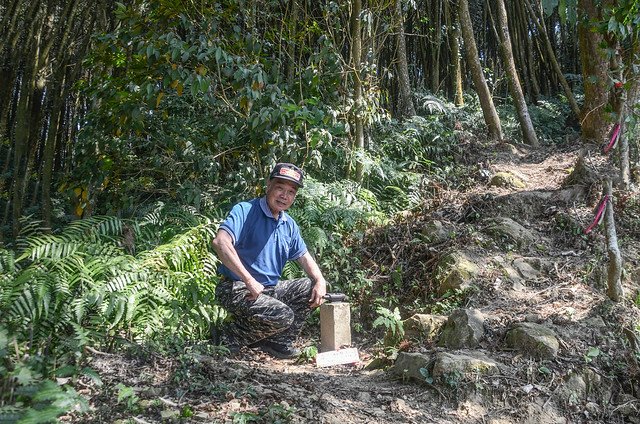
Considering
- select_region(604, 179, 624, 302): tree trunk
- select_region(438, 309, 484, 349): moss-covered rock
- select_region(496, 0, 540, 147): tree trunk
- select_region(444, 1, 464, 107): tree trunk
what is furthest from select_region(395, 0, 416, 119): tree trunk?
select_region(438, 309, 484, 349): moss-covered rock

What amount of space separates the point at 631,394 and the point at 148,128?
491 centimetres

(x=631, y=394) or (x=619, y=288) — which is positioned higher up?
(x=619, y=288)

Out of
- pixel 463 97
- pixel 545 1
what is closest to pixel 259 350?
pixel 545 1

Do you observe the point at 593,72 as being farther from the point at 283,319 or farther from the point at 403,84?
the point at 283,319

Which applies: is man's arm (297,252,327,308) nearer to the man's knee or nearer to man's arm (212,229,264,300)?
the man's knee

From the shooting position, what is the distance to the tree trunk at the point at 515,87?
320 inches

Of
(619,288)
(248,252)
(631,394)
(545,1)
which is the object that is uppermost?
(545,1)

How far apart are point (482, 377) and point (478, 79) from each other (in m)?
5.72

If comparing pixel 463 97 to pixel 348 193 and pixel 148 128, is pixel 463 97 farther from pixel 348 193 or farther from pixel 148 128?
pixel 148 128

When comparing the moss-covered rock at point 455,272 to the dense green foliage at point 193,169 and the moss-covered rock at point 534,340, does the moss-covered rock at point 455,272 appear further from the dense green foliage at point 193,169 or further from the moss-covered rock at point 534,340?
the moss-covered rock at point 534,340

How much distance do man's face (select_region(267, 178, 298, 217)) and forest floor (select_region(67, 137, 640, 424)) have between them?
1.11 meters

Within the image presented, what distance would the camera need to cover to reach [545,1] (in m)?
2.68

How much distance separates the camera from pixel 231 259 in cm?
364

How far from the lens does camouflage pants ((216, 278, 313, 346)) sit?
388cm
